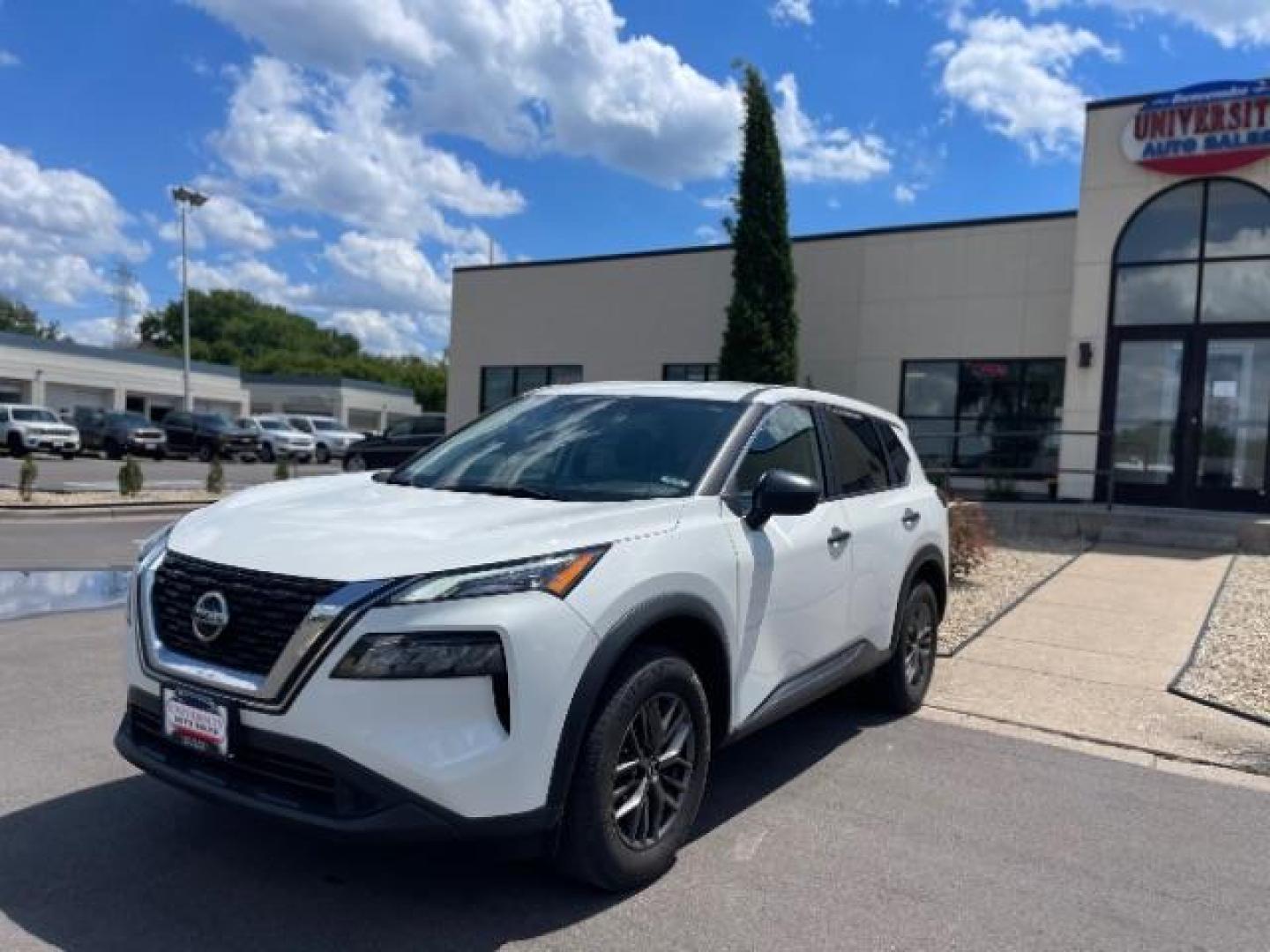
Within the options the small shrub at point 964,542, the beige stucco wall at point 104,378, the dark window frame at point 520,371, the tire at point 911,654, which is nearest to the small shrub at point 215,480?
the dark window frame at point 520,371

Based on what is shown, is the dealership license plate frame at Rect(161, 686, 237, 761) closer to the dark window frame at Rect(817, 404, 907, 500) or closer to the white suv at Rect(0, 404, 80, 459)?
the dark window frame at Rect(817, 404, 907, 500)

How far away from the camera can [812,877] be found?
364cm

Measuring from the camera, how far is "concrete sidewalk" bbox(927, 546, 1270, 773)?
18.5ft

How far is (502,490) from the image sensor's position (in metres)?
3.95

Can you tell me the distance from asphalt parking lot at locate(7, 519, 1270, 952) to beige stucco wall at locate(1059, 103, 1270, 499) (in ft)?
38.4

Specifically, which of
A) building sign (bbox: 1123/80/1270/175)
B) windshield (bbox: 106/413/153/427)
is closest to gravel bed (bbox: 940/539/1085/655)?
→ building sign (bbox: 1123/80/1270/175)

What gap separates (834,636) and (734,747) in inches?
35.3

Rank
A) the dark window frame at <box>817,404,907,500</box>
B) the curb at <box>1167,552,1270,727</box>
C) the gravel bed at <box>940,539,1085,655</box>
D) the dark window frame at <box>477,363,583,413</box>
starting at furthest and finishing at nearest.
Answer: the dark window frame at <box>477,363,583,413</box>
the gravel bed at <box>940,539,1085,655</box>
the curb at <box>1167,552,1270,727</box>
the dark window frame at <box>817,404,907,500</box>

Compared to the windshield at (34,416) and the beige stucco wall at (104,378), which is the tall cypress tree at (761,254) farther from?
the beige stucco wall at (104,378)

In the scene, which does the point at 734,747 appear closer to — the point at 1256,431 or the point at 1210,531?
the point at 1210,531

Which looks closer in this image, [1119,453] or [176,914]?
[176,914]

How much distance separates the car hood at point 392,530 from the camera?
301 centimetres

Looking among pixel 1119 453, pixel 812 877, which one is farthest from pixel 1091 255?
pixel 812 877

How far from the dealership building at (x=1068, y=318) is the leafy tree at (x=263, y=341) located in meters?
82.9
